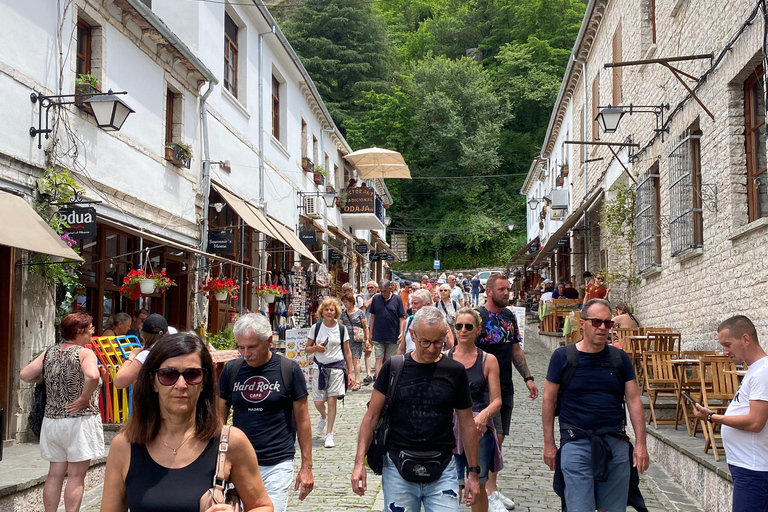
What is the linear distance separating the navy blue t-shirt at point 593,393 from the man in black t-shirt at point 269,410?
1.63 m

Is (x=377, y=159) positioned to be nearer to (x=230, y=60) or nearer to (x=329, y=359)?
(x=230, y=60)

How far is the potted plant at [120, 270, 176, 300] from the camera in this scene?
1019 cm

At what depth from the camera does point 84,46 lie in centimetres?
1004

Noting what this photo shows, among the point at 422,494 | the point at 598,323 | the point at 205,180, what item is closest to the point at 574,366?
the point at 598,323

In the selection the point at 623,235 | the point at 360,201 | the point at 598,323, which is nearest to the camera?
the point at 598,323

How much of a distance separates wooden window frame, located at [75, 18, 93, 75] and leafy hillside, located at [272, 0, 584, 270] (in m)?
36.1

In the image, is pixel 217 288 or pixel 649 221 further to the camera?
pixel 649 221

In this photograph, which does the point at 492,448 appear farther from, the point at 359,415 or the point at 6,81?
the point at 6,81

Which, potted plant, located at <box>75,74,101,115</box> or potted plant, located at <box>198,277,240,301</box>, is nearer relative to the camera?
potted plant, located at <box>75,74,101,115</box>

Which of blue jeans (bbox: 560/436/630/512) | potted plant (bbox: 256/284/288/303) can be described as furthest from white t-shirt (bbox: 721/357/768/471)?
potted plant (bbox: 256/284/288/303)

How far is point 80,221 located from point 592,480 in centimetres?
630

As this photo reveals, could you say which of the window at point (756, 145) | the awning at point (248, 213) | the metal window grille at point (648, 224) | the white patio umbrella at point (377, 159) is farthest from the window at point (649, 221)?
the white patio umbrella at point (377, 159)

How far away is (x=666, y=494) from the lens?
6957mm

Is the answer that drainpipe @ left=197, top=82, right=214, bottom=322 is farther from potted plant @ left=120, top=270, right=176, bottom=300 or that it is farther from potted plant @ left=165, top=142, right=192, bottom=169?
potted plant @ left=120, top=270, right=176, bottom=300
